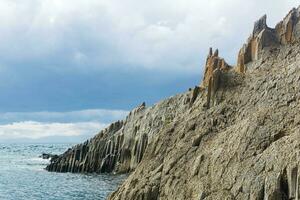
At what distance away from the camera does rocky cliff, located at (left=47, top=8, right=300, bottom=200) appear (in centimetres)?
3005

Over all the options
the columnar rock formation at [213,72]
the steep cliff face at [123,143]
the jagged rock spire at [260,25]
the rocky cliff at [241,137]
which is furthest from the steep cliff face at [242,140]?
the steep cliff face at [123,143]

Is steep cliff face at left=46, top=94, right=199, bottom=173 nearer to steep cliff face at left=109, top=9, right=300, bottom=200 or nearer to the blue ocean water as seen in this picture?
the blue ocean water

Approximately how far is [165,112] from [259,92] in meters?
66.2

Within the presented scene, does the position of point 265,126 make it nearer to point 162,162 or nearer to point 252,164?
point 252,164

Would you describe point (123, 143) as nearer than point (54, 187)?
No

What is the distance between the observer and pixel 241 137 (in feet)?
112

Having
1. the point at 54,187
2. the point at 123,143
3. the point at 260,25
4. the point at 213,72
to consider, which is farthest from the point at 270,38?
the point at 123,143

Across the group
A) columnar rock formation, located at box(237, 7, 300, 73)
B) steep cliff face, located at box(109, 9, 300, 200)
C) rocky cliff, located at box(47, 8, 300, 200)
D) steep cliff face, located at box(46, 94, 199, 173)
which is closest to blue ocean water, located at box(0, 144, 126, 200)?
steep cliff face, located at box(46, 94, 199, 173)

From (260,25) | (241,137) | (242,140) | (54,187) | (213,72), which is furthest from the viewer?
(54,187)

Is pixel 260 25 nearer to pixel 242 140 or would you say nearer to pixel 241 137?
pixel 241 137

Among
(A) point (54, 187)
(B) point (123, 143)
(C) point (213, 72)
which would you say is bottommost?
(A) point (54, 187)

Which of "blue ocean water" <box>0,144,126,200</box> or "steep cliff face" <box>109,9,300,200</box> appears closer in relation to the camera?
"steep cliff face" <box>109,9,300,200</box>

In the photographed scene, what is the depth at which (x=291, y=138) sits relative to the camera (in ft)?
100

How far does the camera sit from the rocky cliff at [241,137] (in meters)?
30.0
